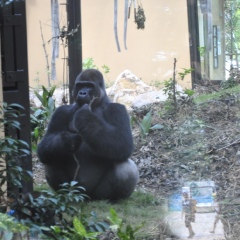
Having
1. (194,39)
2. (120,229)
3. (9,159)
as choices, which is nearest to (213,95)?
(194,39)

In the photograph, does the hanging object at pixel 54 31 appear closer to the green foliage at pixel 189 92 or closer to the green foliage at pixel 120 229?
the green foliage at pixel 189 92

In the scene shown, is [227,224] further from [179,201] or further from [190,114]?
[190,114]

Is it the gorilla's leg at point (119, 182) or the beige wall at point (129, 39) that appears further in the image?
the beige wall at point (129, 39)

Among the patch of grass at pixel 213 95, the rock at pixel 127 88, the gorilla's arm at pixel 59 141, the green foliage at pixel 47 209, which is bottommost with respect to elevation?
the green foliage at pixel 47 209

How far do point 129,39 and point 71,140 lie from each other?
0.80 meters

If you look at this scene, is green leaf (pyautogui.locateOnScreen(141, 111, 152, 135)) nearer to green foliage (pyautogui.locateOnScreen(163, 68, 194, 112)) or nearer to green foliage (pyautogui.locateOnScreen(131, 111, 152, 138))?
green foliage (pyautogui.locateOnScreen(131, 111, 152, 138))

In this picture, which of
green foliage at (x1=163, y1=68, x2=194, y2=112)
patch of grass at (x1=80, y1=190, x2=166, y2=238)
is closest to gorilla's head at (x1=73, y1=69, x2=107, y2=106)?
patch of grass at (x1=80, y1=190, x2=166, y2=238)

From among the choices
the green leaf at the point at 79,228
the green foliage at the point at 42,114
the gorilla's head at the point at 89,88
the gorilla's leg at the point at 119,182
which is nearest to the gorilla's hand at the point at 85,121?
the gorilla's head at the point at 89,88

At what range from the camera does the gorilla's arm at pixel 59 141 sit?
3195mm

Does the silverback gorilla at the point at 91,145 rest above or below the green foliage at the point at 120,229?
above

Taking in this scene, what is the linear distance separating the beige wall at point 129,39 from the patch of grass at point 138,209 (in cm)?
73

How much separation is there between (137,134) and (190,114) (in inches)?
12.6

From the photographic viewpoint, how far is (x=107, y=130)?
317cm

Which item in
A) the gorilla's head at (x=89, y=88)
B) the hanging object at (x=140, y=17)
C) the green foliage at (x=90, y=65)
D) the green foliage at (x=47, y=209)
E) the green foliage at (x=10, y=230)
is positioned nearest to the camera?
the green foliage at (x=10, y=230)
